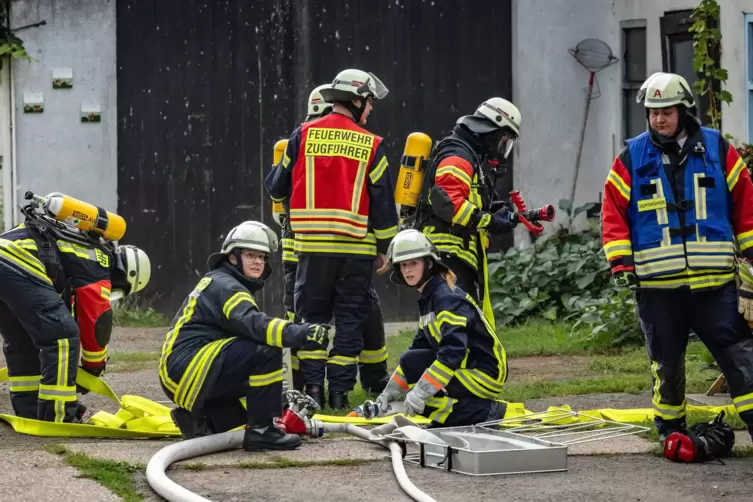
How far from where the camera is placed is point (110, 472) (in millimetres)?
6355

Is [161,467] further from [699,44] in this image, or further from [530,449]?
[699,44]

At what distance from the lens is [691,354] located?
10672mm

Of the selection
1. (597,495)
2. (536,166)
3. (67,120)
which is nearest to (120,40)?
(67,120)

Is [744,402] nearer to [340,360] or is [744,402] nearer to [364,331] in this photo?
[340,360]

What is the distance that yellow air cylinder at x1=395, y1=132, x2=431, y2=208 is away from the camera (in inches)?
356

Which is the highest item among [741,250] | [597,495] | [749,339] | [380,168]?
[380,168]

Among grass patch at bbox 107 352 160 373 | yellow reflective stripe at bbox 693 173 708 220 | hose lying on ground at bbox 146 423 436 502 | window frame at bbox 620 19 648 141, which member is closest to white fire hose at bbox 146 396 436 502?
hose lying on ground at bbox 146 423 436 502

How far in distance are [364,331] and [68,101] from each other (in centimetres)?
570

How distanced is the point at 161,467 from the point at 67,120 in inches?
318

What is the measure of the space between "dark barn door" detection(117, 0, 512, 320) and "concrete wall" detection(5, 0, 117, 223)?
154 millimetres

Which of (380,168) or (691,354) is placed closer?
(380,168)

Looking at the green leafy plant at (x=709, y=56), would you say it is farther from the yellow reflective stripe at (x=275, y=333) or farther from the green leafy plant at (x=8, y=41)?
the green leafy plant at (x=8, y=41)

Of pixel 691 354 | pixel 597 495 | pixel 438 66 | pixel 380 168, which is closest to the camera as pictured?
pixel 597 495

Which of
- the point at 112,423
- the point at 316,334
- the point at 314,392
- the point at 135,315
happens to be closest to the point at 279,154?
the point at 314,392
